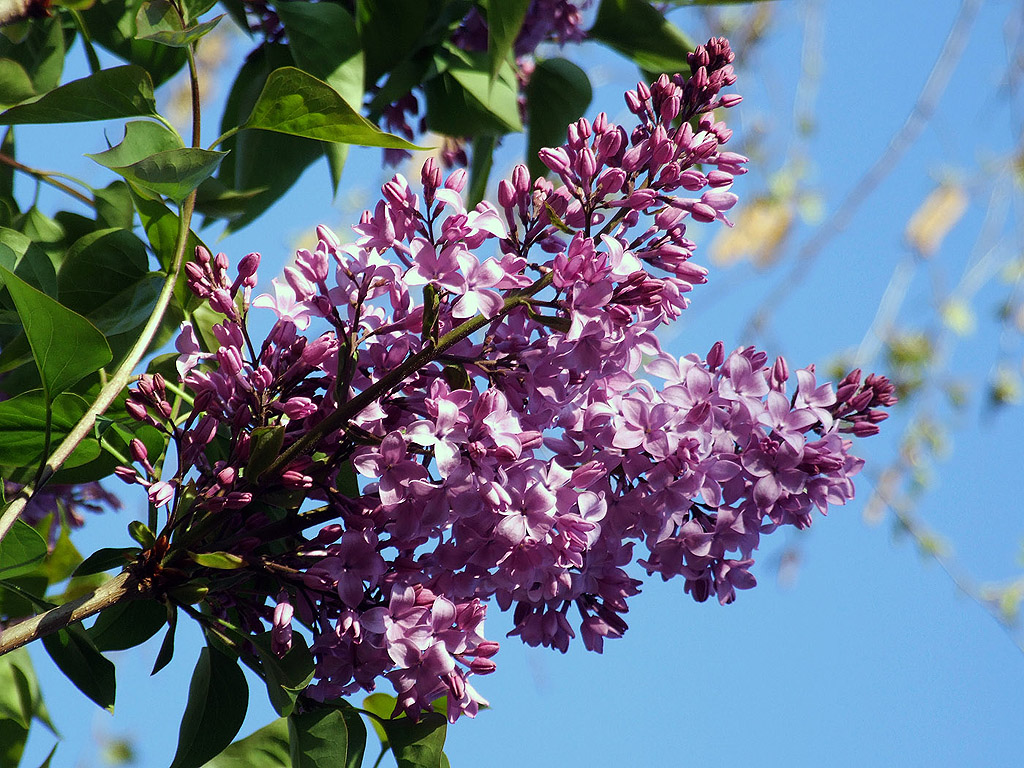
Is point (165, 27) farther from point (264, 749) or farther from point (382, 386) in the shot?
point (264, 749)

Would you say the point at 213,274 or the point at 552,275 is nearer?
the point at 552,275

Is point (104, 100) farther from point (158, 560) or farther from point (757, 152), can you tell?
point (757, 152)

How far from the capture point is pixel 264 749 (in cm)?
110

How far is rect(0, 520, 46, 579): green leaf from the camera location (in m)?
0.98

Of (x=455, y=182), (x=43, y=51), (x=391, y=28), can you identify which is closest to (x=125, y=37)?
(x=43, y=51)

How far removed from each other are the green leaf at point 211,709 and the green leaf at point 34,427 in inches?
9.7

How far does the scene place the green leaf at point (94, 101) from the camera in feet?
3.25

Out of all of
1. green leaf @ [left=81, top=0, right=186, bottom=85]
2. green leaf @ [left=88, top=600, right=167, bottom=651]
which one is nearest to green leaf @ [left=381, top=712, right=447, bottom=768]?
green leaf @ [left=88, top=600, right=167, bottom=651]

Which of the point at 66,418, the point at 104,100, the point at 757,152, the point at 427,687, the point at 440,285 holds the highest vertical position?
the point at 757,152

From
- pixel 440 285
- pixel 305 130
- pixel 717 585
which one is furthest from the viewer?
pixel 717 585

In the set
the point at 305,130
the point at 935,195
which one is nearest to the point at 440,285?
the point at 305,130

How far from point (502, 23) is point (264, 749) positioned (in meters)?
0.91

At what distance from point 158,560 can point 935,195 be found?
15.5ft

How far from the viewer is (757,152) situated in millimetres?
4621
